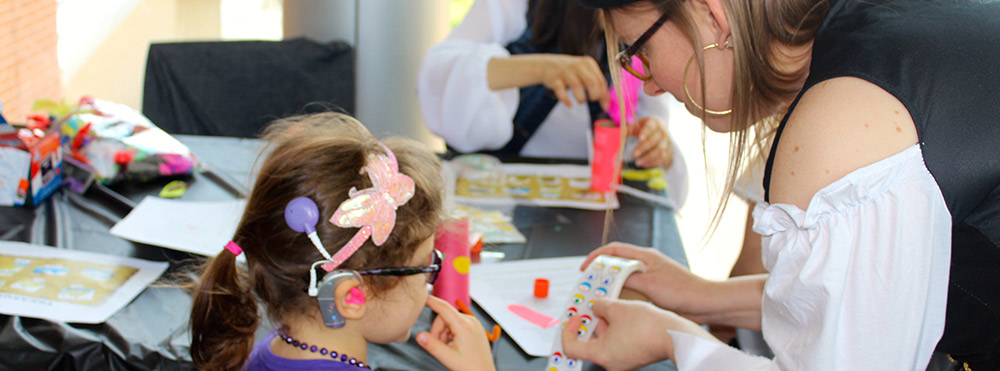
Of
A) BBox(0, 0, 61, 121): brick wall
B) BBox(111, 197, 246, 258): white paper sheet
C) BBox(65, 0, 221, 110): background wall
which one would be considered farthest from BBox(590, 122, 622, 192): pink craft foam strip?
BBox(65, 0, 221, 110): background wall

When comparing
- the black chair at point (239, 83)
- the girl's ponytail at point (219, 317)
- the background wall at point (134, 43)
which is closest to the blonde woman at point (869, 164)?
the girl's ponytail at point (219, 317)

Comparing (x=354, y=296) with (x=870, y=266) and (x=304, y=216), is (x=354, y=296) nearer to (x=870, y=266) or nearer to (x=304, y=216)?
(x=304, y=216)

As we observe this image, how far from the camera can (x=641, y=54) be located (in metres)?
0.89

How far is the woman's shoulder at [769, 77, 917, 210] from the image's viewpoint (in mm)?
663

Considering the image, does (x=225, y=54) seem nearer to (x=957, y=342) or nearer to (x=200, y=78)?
(x=200, y=78)

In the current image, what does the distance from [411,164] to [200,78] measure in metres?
1.62

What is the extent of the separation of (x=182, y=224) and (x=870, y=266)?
1180mm

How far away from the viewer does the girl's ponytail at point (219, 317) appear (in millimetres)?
967

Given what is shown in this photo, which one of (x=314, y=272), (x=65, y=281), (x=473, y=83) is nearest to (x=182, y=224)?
(x=65, y=281)

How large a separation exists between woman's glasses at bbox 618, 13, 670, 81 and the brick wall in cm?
331

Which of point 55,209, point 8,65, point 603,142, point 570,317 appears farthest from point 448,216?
point 8,65

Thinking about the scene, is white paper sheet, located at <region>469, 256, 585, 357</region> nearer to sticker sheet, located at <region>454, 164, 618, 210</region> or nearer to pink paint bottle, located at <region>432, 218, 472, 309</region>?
pink paint bottle, located at <region>432, 218, 472, 309</region>

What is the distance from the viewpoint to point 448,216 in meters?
1.14

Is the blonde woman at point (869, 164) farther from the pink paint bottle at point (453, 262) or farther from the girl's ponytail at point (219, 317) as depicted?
the girl's ponytail at point (219, 317)
